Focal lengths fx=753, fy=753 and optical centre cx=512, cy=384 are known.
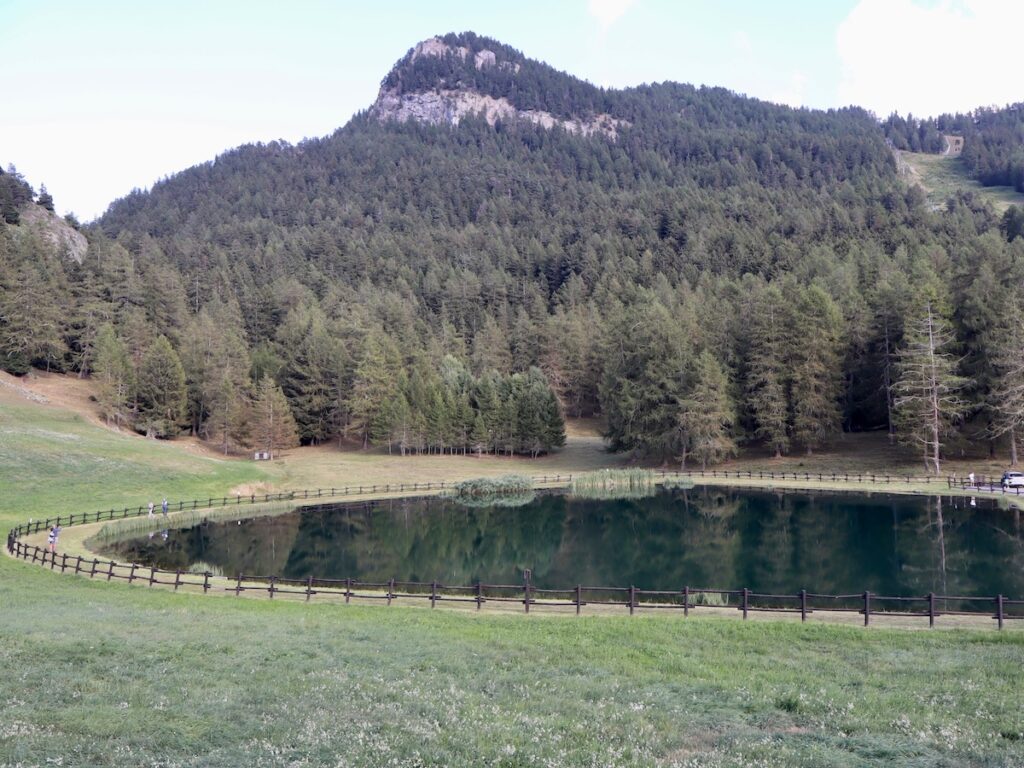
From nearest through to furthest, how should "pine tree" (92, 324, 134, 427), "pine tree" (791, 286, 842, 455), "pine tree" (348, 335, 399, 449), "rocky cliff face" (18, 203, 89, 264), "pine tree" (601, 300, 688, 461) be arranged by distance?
"pine tree" (791, 286, 842, 455) → "pine tree" (601, 300, 688, 461) → "pine tree" (92, 324, 134, 427) → "pine tree" (348, 335, 399, 449) → "rocky cliff face" (18, 203, 89, 264)

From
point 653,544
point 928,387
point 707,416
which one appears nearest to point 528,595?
point 653,544

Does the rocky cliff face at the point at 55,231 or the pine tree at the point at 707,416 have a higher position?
the rocky cliff face at the point at 55,231

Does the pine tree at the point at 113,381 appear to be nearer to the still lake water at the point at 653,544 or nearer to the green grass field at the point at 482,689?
the still lake water at the point at 653,544

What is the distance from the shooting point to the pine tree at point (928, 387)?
71.4 m

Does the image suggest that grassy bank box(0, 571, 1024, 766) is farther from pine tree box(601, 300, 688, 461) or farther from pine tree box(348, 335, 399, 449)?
pine tree box(348, 335, 399, 449)

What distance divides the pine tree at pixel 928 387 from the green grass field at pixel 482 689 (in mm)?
55575

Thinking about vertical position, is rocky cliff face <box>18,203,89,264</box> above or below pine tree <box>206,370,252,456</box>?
above

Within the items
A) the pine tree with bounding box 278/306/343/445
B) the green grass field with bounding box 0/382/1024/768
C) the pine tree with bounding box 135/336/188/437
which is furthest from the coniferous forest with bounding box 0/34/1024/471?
the green grass field with bounding box 0/382/1024/768

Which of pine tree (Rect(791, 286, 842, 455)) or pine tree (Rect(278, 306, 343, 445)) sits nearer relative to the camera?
pine tree (Rect(791, 286, 842, 455))

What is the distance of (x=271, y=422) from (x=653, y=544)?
59.9 m

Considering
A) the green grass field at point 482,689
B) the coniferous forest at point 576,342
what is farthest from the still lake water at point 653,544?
the coniferous forest at point 576,342

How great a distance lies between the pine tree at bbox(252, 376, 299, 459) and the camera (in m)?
94.1

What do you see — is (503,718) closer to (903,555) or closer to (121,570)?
(121,570)

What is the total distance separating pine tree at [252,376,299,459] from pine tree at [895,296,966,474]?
70342 mm
